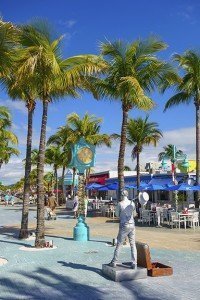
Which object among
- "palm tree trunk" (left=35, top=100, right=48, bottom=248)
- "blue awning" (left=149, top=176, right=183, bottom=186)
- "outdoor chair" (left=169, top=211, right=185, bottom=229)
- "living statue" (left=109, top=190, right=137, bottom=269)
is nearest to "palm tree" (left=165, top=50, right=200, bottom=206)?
"outdoor chair" (left=169, top=211, right=185, bottom=229)

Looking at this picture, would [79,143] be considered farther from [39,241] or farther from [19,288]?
[19,288]

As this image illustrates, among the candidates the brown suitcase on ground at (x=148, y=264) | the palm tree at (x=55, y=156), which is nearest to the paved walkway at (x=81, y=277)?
the brown suitcase on ground at (x=148, y=264)

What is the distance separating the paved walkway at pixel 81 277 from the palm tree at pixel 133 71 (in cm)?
297

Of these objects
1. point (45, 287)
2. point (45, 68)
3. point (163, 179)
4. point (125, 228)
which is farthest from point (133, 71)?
point (163, 179)

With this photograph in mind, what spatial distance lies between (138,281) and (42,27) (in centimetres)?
839

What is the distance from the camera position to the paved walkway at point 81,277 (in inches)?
321

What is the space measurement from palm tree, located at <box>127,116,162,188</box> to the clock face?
13.4m

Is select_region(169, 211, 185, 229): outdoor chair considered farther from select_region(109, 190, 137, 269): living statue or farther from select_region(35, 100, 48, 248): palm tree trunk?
select_region(109, 190, 137, 269): living statue

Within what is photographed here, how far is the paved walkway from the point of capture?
321 inches

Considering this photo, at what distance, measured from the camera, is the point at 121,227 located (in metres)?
9.79

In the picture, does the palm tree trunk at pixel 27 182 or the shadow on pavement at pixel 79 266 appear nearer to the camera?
the shadow on pavement at pixel 79 266

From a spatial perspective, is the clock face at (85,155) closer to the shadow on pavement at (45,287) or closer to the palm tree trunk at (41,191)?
the palm tree trunk at (41,191)

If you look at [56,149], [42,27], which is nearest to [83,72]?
[42,27]

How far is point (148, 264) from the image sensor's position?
9.69 meters
